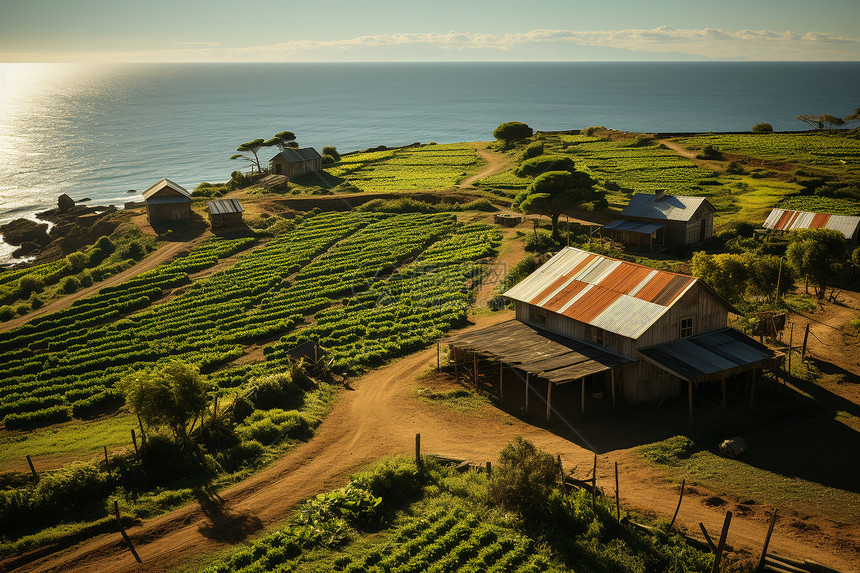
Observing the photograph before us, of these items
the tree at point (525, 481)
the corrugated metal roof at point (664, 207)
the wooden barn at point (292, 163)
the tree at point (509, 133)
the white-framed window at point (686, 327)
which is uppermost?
the tree at point (509, 133)

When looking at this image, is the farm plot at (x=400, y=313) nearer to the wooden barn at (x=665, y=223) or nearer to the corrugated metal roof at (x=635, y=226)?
the corrugated metal roof at (x=635, y=226)

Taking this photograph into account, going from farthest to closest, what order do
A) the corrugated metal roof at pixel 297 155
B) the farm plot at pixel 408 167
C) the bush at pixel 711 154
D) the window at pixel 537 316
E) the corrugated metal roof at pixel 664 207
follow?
1. the bush at pixel 711 154
2. the corrugated metal roof at pixel 297 155
3. the farm plot at pixel 408 167
4. the corrugated metal roof at pixel 664 207
5. the window at pixel 537 316

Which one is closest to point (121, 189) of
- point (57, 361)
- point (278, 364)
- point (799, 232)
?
point (57, 361)

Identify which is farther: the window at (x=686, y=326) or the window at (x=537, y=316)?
the window at (x=537, y=316)

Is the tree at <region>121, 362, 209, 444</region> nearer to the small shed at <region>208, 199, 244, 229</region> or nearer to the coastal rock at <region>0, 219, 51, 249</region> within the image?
the small shed at <region>208, 199, 244, 229</region>

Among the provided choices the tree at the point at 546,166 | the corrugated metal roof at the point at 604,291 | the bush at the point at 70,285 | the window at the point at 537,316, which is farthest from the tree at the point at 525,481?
the tree at the point at 546,166

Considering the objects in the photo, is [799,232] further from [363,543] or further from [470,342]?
[363,543]

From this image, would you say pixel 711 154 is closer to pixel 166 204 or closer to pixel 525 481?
pixel 166 204
